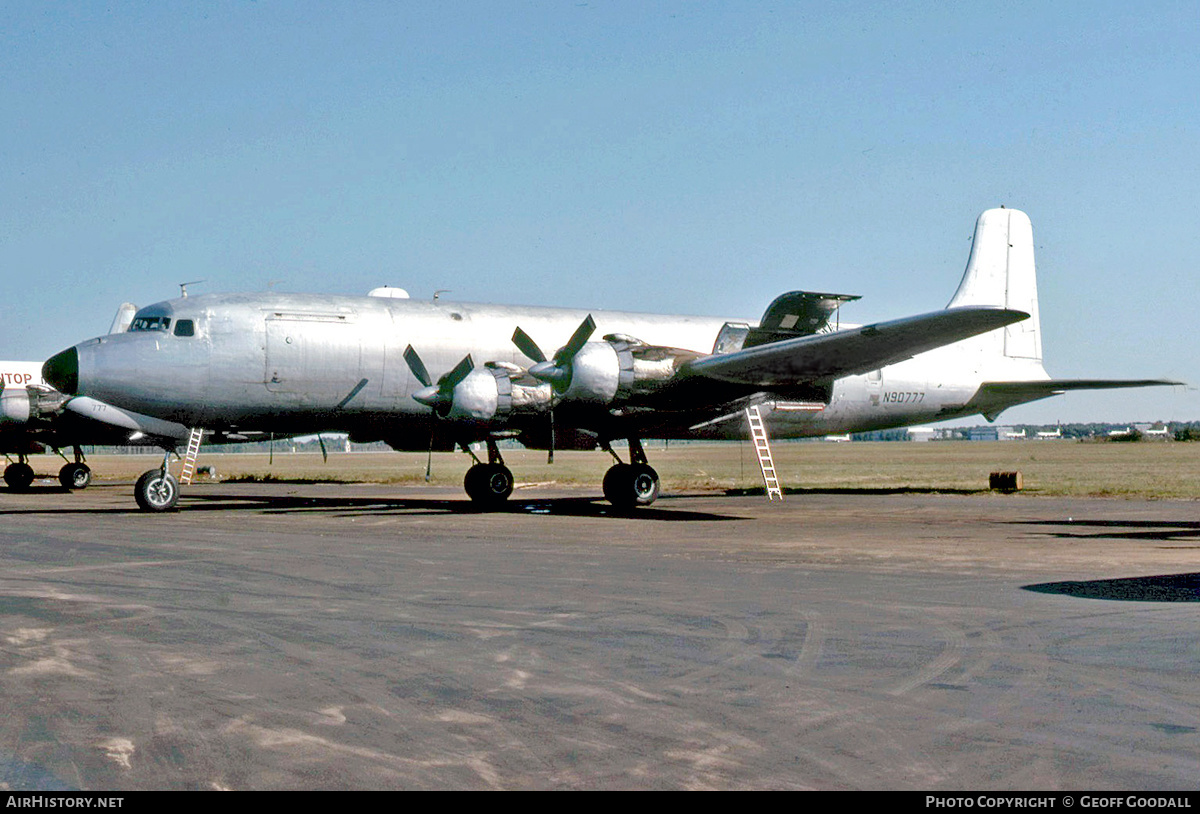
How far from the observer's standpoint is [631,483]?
24.9 m

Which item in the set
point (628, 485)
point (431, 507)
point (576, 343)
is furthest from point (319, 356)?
point (628, 485)

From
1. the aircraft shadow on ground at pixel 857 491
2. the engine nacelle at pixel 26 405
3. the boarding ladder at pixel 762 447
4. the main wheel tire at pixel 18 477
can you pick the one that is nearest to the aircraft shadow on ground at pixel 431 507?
the boarding ladder at pixel 762 447

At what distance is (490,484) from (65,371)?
29.4ft

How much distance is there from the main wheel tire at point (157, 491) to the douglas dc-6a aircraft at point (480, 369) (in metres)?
0.04

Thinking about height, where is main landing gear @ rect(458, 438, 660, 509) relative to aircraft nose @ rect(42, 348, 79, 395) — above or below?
below

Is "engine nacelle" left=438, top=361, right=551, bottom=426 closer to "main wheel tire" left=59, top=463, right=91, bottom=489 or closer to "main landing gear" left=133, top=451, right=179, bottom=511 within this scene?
"main landing gear" left=133, top=451, right=179, bottom=511

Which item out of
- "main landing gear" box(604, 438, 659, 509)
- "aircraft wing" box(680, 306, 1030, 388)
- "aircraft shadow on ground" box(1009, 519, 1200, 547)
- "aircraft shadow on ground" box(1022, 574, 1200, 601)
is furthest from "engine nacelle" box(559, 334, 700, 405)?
"aircraft shadow on ground" box(1022, 574, 1200, 601)

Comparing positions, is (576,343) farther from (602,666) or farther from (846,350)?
(602,666)

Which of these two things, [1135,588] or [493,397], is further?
[493,397]

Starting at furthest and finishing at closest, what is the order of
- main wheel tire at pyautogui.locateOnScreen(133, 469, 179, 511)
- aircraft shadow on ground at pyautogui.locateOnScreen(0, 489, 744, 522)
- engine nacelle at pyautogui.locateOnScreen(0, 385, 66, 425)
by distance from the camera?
engine nacelle at pyautogui.locateOnScreen(0, 385, 66, 425), aircraft shadow on ground at pyautogui.locateOnScreen(0, 489, 744, 522), main wheel tire at pyautogui.locateOnScreen(133, 469, 179, 511)

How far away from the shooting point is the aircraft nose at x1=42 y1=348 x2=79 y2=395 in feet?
69.9

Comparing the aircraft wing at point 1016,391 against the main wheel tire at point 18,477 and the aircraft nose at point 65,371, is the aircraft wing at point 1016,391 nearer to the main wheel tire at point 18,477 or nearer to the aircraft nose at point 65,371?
the aircraft nose at point 65,371

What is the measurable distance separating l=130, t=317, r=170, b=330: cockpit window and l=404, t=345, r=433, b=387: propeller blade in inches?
191

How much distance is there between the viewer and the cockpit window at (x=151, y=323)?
22297mm
